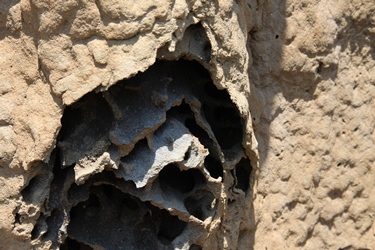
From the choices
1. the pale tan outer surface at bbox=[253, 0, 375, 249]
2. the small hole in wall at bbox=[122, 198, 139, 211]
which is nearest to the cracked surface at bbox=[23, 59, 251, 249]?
the small hole in wall at bbox=[122, 198, 139, 211]

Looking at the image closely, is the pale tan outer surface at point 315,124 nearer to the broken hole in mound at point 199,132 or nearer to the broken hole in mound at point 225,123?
the broken hole in mound at point 225,123

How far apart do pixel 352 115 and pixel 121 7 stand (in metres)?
1.46

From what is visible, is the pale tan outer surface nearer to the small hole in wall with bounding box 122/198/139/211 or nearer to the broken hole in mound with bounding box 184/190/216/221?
the broken hole in mound with bounding box 184/190/216/221

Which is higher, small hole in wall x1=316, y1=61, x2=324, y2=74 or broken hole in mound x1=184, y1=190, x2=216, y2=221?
small hole in wall x1=316, y1=61, x2=324, y2=74

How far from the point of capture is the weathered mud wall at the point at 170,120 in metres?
2.03

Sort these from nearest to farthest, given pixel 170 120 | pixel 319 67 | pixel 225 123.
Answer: pixel 170 120 < pixel 225 123 < pixel 319 67

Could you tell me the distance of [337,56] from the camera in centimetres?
293

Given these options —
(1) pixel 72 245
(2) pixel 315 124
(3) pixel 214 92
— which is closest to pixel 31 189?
(1) pixel 72 245

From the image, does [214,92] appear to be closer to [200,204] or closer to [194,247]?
[200,204]

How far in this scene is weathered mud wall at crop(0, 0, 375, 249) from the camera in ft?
6.66

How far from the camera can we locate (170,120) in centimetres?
223

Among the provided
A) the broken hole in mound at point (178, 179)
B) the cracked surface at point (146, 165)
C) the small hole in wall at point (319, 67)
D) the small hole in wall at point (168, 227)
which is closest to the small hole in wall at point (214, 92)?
the cracked surface at point (146, 165)

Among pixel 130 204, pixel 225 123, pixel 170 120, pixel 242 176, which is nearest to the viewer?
pixel 170 120

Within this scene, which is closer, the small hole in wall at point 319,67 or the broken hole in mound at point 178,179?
the broken hole in mound at point 178,179
